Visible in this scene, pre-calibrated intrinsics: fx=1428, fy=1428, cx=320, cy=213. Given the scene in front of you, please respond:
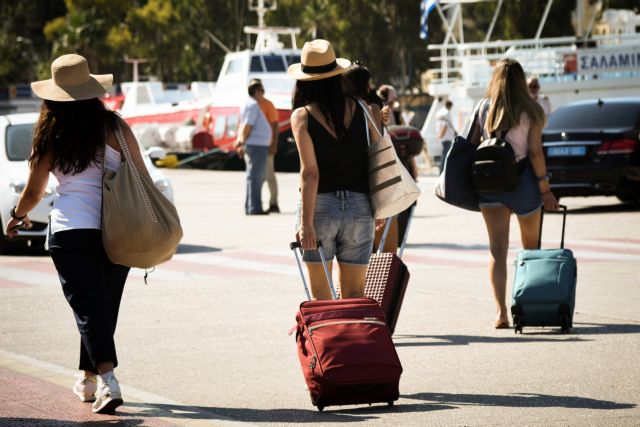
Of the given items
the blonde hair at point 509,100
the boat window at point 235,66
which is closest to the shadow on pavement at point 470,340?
the blonde hair at point 509,100

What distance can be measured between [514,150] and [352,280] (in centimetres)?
266

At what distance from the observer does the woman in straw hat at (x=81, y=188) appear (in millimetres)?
7227

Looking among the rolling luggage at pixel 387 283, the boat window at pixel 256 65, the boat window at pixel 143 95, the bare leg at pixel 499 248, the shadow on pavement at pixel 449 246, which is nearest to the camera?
the rolling luggage at pixel 387 283

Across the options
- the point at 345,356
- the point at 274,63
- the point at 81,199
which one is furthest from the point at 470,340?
the point at 274,63

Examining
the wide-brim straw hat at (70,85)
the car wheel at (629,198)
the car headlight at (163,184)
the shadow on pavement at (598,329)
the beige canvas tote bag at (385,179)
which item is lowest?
the car wheel at (629,198)

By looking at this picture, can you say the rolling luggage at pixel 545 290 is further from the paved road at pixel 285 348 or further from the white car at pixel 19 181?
the white car at pixel 19 181

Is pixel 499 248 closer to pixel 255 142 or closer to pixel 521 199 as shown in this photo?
pixel 521 199

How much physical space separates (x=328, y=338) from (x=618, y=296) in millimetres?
5193

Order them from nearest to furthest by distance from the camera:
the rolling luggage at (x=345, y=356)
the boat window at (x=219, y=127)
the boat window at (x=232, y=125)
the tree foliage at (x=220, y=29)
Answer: the rolling luggage at (x=345, y=356) < the boat window at (x=232, y=125) < the boat window at (x=219, y=127) < the tree foliage at (x=220, y=29)

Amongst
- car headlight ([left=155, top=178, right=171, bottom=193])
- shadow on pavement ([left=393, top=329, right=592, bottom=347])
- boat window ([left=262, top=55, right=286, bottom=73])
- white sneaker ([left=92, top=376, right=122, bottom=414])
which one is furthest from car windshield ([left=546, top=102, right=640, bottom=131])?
boat window ([left=262, top=55, right=286, bottom=73])

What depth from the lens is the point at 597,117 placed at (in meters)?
21.5

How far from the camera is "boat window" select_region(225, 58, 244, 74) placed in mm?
43375

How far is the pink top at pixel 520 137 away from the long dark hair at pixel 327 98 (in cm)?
266

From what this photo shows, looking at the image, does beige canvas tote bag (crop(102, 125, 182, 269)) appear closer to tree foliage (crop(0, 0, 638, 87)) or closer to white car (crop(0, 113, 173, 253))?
white car (crop(0, 113, 173, 253))
